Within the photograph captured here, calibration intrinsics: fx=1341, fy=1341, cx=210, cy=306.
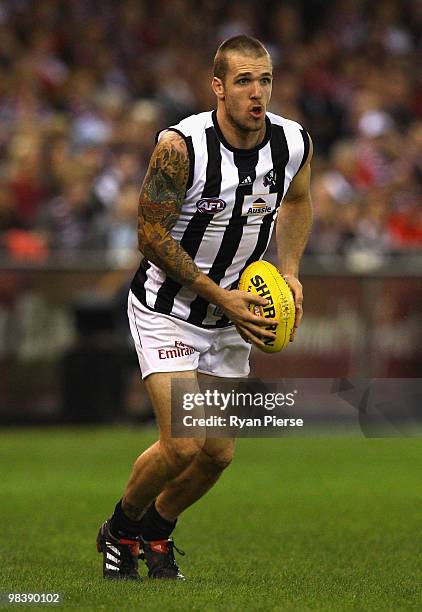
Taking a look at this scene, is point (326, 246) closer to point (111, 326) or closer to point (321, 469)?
point (111, 326)

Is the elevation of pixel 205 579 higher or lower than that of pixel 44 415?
higher

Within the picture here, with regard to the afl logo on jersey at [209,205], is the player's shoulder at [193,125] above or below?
above

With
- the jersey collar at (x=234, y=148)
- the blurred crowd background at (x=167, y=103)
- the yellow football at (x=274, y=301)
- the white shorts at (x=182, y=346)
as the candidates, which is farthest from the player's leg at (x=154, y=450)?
the blurred crowd background at (x=167, y=103)

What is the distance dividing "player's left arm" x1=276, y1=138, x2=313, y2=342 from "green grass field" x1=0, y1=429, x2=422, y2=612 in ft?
4.99

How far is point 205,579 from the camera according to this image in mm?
6328

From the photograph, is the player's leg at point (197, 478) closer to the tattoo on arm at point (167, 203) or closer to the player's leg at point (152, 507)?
the player's leg at point (152, 507)

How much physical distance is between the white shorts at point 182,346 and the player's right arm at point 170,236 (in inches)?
12.1

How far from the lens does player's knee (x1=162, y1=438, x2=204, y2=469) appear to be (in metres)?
6.02

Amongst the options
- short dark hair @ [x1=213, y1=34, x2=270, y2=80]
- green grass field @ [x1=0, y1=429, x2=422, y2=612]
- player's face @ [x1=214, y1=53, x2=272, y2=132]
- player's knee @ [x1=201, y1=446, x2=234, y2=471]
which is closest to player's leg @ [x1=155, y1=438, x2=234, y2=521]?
player's knee @ [x1=201, y1=446, x2=234, y2=471]

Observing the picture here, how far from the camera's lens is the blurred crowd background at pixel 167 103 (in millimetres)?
13477

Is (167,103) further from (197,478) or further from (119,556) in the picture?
(119,556)

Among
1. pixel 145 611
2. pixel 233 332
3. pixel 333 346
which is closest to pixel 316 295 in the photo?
pixel 333 346

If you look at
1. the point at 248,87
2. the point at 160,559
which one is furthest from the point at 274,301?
the point at 160,559

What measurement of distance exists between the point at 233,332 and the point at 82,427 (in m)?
7.01
